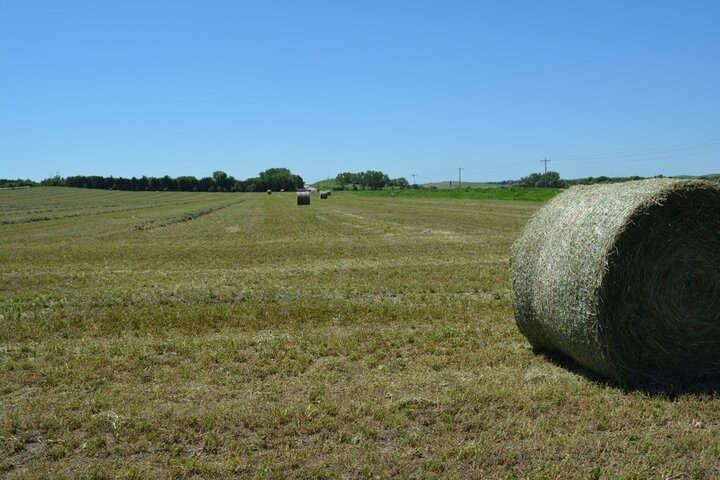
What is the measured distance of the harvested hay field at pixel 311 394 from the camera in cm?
498

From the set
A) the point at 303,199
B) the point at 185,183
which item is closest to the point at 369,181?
the point at 185,183

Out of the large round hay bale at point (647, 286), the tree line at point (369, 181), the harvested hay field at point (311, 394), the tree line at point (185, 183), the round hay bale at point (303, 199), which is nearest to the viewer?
the harvested hay field at point (311, 394)

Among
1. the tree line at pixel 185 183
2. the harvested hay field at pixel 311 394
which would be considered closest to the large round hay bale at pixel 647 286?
the harvested hay field at pixel 311 394

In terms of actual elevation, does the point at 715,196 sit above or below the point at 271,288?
above

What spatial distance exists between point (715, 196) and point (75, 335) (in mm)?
8762

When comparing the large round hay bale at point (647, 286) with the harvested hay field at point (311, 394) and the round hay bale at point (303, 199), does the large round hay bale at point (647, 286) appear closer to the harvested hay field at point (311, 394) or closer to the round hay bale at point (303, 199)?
the harvested hay field at point (311, 394)

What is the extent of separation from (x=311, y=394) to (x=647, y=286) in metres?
3.89

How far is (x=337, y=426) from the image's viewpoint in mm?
5629

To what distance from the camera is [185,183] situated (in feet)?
493

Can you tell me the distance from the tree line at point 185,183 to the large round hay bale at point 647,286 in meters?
145

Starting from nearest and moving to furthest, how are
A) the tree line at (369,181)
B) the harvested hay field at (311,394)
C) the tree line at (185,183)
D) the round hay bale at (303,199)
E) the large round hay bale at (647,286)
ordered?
the harvested hay field at (311,394) < the large round hay bale at (647,286) < the round hay bale at (303,199) < the tree line at (185,183) < the tree line at (369,181)

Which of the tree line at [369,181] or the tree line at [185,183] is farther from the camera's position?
the tree line at [369,181]

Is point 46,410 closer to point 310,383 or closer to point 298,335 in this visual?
point 310,383

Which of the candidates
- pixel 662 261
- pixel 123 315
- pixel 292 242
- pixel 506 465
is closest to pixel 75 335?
pixel 123 315
